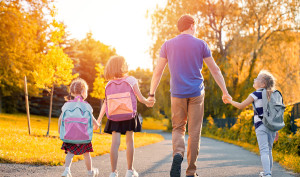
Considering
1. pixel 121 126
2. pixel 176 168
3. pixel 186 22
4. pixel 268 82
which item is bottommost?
pixel 176 168

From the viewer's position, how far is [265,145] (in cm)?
458

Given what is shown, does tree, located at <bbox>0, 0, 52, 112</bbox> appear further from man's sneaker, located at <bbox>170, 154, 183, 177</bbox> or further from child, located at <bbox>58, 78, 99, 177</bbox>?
man's sneaker, located at <bbox>170, 154, 183, 177</bbox>

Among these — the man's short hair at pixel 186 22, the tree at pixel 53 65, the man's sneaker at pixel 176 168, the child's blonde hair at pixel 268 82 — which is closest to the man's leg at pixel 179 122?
the man's sneaker at pixel 176 168

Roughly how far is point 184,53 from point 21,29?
857 cm

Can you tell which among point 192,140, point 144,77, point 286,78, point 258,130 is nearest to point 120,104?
point 192,140

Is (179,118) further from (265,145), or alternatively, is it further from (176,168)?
(265,145)

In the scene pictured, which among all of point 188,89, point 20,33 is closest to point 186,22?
point 188,89

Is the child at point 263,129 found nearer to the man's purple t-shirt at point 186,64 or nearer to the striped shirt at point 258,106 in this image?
the striped shirt at point 258,106

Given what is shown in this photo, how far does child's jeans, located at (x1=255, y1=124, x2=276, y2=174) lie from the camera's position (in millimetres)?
4520

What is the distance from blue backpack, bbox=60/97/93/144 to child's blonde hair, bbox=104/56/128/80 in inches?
21.9

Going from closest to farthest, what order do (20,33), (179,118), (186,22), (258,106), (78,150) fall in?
(179,118)
(186,22)
(78,150)
(258,106)
(20,33)

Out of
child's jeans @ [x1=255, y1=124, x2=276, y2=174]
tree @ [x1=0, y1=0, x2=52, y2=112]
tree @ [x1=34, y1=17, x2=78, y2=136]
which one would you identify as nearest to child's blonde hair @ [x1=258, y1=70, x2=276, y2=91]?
child's jeans @ [x1=255, y1=124, x2=276, y2=174]

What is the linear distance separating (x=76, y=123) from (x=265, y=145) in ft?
8.33

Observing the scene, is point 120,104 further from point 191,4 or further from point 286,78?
point 191,4
